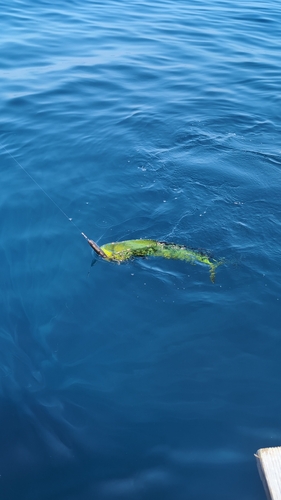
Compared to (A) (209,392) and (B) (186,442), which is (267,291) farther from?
(B) (186,442)

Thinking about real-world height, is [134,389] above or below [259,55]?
below

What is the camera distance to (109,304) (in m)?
5.77

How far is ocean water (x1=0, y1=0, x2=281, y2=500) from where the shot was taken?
4.33 metres

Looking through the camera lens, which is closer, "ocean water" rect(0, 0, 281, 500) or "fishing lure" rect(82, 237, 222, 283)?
"ocean water" rect(0, 0, 281, 500)

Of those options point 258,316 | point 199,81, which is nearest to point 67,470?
point 258,316

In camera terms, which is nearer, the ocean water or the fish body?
the ocean water

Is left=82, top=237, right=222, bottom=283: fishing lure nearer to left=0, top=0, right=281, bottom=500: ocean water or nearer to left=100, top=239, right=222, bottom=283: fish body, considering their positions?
left=100, top=239, right=222, bottom=283: fish body

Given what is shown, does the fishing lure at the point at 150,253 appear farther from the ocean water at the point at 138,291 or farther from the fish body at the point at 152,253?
the ocean water at the point at 138,291

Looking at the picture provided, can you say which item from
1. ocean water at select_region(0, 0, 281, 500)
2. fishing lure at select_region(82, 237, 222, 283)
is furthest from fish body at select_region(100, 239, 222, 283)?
ocean water at select_region(0, 0, 281, 500)

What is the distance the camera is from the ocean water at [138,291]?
14.2ft

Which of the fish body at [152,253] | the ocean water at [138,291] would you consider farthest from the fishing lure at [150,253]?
the ocean water at [138,291]

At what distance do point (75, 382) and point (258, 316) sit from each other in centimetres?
220

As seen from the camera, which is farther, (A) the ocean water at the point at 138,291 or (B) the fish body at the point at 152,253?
(B) the fish body at the point at 152,253

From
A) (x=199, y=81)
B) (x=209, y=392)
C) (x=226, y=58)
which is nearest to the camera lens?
(x=209, y=392)
